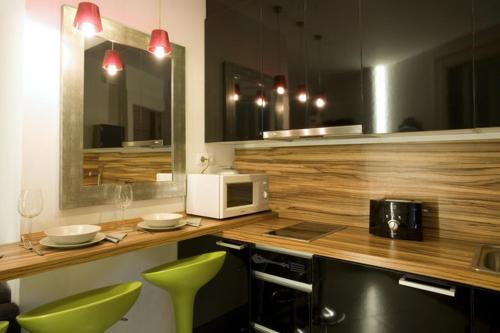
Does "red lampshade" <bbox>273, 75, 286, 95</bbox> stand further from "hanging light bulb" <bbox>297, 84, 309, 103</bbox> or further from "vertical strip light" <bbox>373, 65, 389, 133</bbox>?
"vertical strip light" <bbox>373, 65, 389, 133</bbox>

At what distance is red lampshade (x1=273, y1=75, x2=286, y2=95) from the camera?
6.42 ft

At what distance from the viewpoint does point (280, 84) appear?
77.7 inches

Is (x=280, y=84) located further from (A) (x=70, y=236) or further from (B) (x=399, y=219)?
(A) (x=70, y=236)

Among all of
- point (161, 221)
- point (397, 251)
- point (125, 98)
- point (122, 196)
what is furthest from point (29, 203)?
point (397, 251)

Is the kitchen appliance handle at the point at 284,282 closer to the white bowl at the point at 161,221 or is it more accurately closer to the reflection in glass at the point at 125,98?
the white bowl at the point at 161,221

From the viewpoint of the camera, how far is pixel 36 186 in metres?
1.51

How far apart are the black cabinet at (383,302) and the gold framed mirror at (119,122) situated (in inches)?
47.4

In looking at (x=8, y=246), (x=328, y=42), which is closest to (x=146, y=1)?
(x=328, y=42)

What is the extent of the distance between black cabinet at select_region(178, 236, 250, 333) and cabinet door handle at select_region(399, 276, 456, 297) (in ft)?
2.60

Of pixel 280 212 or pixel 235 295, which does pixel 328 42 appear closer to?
pixel 280 212

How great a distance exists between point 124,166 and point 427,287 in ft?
5.45

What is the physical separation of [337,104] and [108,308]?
1.43 metres

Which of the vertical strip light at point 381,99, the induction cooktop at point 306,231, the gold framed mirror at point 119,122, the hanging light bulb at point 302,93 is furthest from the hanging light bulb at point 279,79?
the induction cooktop at point 306,231

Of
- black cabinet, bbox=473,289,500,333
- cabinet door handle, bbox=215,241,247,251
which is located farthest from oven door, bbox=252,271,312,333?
black cabinet, bbox=473,289,500,333
